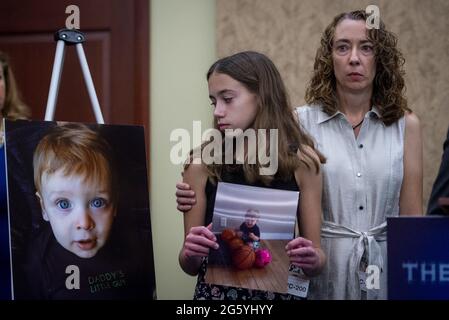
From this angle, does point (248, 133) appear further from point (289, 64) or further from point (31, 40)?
point (31, 40)

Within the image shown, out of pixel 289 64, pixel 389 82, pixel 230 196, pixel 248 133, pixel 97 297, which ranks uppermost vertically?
pixel 289 64

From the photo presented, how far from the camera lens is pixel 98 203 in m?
1.54

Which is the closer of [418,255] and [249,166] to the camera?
[418,255]

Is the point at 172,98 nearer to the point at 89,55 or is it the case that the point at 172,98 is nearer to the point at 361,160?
the point at 89,55

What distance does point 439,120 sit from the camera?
2.66 m

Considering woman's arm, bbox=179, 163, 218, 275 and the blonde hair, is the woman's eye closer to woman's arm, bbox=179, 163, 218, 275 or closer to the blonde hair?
woman's arm, bbox=179, 163, 218, 275

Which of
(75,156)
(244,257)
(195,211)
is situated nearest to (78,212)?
(75,156)

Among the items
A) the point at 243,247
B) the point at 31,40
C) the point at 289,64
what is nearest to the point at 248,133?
the point at 243,247

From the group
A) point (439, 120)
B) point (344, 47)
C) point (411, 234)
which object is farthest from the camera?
point (439, 120)

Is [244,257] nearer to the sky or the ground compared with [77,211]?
nearer to the ground

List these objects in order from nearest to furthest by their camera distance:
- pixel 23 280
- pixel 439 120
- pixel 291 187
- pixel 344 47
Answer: pixel 23 280, pixel 291 187, pixel 344 47, pixel 439 120

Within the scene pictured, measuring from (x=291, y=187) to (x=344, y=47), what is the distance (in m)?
0.44

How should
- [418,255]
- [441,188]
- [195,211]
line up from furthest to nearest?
[195,211], [441,188], [418,255]

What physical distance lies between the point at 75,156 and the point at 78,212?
0.46ft
